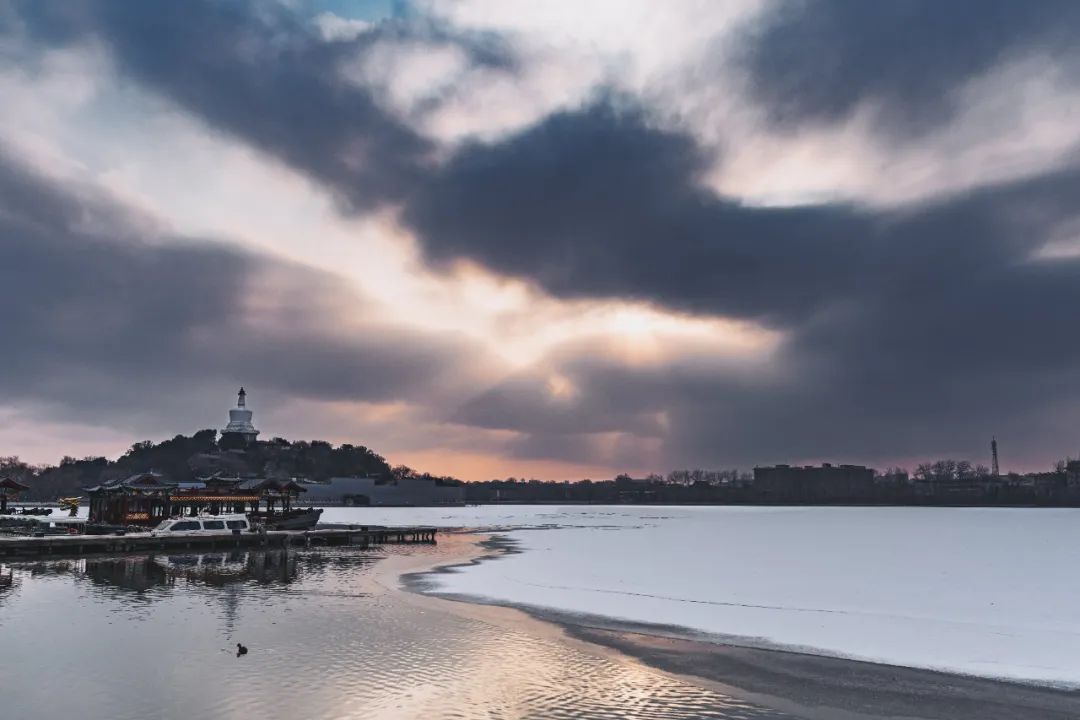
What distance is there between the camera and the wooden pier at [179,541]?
2446 inches

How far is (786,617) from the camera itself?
113 ft

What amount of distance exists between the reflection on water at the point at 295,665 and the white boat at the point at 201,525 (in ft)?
110

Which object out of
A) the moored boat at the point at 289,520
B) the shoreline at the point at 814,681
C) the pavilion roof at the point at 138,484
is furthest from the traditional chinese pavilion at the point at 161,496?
the shoreline at the point at 814,681

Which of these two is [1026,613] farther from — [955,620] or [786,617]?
[786,617]

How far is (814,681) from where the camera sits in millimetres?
23219

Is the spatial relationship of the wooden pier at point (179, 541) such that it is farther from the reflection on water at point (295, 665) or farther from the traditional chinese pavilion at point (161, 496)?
the reflection on water at point (295, 665)

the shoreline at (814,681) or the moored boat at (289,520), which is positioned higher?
the moored boat at (289,520)

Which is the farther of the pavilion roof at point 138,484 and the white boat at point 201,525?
the pavilion roof at point 138,484

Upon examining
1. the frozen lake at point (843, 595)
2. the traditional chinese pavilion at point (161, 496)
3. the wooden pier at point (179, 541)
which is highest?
the traditional chinese pavilion at point (161, 496)

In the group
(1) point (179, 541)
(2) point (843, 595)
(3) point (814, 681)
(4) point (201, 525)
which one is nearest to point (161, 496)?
(4) point (201, 525)

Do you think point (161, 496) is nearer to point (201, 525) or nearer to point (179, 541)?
point (201, 525)

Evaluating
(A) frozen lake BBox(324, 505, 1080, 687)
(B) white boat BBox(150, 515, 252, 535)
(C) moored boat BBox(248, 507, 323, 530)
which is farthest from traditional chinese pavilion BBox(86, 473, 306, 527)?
(A) frozen lake BBox(324, 505, 1080, 687)

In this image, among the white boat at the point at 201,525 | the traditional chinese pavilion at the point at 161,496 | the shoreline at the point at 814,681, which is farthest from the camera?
the traditional chinese pavilion at the point at 161,496

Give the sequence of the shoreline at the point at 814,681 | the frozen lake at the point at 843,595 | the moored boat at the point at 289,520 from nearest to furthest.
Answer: the shoreline at the point at 814,681 → the frozen lake at the point at 843,595 → the moored boat at the point at 289,520
